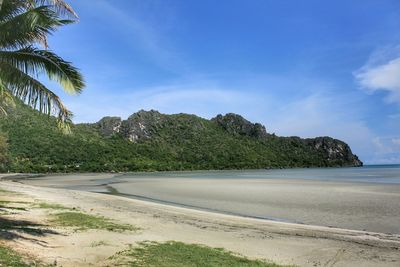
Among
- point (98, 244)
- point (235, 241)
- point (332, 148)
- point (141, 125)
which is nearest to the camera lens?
point (98, 244)

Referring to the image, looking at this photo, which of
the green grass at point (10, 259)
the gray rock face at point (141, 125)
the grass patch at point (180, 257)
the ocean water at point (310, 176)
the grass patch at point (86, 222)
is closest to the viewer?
the green grass at point (10, 259)

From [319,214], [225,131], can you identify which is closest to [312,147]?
[225,131]

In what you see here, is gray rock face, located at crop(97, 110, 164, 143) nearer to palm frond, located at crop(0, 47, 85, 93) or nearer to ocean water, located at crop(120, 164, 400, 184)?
ocean water, located at crop(120, 164, 400, 184)

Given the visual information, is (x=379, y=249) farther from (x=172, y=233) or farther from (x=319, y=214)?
(x=319, y=214)

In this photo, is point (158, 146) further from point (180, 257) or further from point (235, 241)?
point (180, 257)

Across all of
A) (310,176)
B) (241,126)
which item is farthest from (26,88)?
(241,126)

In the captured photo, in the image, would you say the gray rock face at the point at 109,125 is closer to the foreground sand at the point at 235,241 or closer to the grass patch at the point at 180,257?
the foreground sand at the point at 235,241

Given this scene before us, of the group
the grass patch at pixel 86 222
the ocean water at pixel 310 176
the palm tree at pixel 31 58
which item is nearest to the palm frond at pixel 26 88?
the palm tree at pixel 31 58

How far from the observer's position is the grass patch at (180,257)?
9164mm

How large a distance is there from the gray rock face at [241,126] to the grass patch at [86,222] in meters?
147

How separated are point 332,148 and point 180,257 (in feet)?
596

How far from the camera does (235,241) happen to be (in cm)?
1264

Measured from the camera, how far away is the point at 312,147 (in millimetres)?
178000

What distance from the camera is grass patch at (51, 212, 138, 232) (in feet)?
44.4
